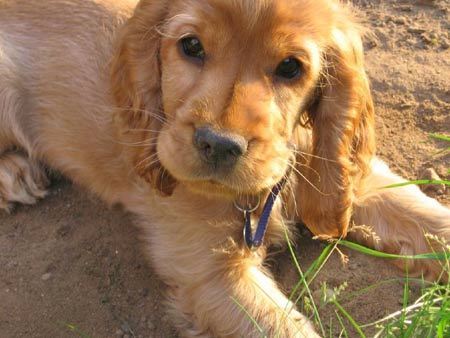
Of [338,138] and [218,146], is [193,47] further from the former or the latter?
[338,138]

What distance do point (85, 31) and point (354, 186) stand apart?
169cm

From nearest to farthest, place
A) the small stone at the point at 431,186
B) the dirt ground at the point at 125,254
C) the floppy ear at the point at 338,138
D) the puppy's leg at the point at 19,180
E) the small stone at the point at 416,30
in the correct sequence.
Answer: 1. the floppy ear at the point at 338,138
2. the dirt ground at the point at 125,254
3. the small stone at the point at 431,186
4. the puppy's leg at the point at 19,180
5. the small stone at the point at 416,30

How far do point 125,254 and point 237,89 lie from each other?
1.35m

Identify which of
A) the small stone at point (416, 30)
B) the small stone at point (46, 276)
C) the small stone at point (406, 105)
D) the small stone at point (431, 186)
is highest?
the small stone at point (416, 30)

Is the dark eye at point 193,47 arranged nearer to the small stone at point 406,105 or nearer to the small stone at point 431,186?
the small stone at point 431,186

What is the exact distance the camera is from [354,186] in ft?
10.0

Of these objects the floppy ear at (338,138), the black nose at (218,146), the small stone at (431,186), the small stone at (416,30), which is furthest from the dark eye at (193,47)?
the small stone at (416,30)

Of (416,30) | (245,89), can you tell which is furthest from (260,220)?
(416,30)

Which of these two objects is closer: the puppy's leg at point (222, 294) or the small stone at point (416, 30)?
the puppy's leg at point (222, 294)

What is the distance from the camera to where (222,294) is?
2959 mm

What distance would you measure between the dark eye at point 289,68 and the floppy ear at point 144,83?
60cm

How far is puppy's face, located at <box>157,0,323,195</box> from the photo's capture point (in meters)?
2.37

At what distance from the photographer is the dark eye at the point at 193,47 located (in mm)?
2570

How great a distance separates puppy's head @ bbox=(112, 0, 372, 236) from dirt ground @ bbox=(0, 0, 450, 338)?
0.49m
